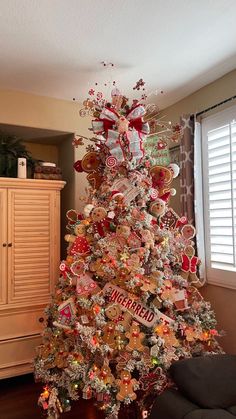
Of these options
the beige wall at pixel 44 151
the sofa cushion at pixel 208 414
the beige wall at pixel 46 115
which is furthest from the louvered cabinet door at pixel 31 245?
the sofa cushion at pixel 208 414

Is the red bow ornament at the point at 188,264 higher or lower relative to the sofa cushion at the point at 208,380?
higher

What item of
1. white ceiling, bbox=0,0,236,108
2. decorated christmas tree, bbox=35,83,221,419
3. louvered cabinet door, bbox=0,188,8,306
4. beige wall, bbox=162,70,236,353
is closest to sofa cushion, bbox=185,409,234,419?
decorated christmas tree, bbox=35,83,221,419

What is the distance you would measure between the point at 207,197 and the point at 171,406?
1638 mm

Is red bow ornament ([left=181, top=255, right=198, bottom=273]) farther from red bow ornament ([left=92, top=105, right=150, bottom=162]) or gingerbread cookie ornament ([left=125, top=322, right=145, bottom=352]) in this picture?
red bow ornament ([left=92, top=105, right=150, bottom=162])

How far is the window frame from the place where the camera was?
2443mm

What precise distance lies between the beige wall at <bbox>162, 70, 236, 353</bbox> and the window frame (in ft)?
0.22

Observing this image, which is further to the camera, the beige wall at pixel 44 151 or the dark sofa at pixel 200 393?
the beige wall at pixel 44 151

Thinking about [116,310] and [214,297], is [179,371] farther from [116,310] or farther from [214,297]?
[214,297]

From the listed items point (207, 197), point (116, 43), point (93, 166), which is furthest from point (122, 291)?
point (116, 43)

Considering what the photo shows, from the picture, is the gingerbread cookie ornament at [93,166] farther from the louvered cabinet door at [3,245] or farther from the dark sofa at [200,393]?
the dark sofa at [200,393]

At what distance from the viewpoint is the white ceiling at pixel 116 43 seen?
177 cm

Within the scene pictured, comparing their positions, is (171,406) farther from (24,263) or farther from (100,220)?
(24,263)

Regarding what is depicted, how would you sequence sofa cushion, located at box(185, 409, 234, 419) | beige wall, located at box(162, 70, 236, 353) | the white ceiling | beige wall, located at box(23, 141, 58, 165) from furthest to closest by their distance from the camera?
beige wall, located at box(23, 141, 58, 165) < beige wall, located at box(162, 70, 236, 353) < the white ceiling < sofa cushion, located at box(185, 409, 234, 419)

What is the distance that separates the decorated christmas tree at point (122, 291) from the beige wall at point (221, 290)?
33cm
